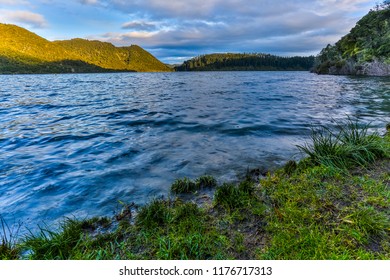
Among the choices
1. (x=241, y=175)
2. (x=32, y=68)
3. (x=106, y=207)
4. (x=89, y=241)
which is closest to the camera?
(x=89, y=241)

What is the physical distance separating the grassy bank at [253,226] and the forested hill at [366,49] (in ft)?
216

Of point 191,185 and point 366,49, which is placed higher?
point 366,49

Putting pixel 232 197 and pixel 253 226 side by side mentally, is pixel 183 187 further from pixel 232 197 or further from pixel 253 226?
pixel 253 226

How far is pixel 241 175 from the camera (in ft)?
19.6

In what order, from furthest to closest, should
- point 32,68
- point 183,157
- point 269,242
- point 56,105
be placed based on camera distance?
point 32,68 < point 56,105 < point 183,157 < point 269,242

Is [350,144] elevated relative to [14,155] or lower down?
elevated

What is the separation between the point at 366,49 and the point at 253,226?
78.8 meters

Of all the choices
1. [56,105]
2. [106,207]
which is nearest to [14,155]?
[106,207]

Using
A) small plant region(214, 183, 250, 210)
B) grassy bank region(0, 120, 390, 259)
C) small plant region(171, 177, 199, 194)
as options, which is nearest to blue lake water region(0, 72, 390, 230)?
small plant region(171, 177, 199, 194)

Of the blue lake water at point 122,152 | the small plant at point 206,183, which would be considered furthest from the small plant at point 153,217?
the small plant at point 206,183

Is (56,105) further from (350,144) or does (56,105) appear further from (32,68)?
(32,68)

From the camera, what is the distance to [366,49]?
60406 millimetres

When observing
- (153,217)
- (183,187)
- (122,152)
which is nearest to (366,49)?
(122,152)
